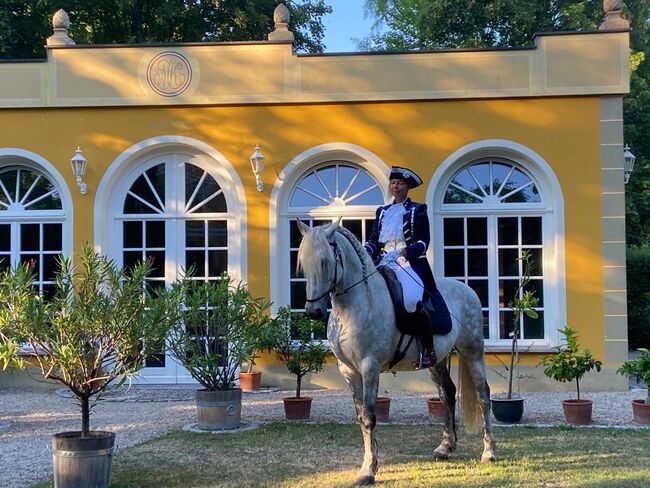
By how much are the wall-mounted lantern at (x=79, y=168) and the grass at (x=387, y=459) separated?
4687 millimetres

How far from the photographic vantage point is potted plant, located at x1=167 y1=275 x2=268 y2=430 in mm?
7094

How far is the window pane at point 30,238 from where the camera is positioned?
10508 mm

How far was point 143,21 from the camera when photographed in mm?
17922

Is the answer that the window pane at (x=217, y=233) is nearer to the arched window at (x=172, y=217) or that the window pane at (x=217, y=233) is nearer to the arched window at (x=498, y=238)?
the arched window at (x=172, y=217)

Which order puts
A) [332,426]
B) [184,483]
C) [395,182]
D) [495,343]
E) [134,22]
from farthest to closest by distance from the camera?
1. [134,22]
2. [495,343]
3. [332,426]
4. [395,182]
5. [184,483]

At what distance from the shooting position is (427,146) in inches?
399

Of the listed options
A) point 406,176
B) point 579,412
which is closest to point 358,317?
point 406,176

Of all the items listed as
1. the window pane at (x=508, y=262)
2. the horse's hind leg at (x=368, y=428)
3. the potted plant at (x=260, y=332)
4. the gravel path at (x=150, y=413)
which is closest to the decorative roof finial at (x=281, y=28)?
the window pane at (x=508, y=262)

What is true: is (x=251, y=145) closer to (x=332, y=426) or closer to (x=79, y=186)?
(x=79, y=186)

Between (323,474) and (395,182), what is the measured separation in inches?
95.5

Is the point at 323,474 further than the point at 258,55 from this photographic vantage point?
No

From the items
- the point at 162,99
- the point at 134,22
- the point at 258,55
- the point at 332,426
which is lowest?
the point at 332,426

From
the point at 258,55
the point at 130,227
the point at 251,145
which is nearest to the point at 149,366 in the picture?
the point at 130,227

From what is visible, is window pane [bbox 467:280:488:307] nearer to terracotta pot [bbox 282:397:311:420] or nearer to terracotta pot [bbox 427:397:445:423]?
terracotta pot [bbox 427:397:445:423]
